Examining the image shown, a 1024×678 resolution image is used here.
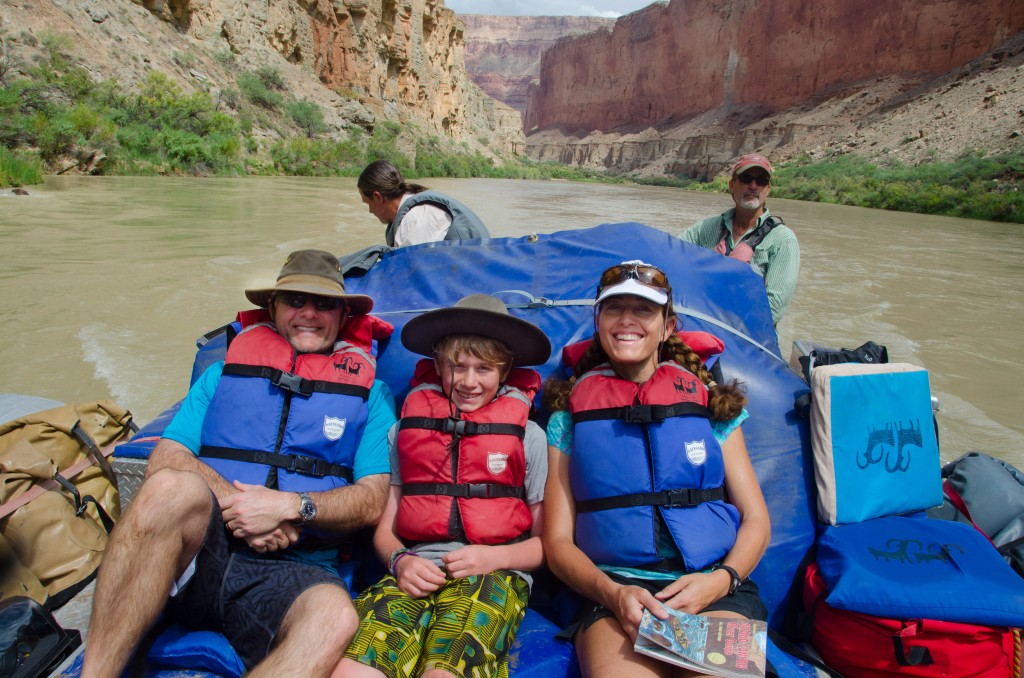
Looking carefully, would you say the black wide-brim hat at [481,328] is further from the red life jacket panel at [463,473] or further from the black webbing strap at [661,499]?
the black webbing strap at [661,499]

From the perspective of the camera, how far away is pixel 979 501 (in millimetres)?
2428

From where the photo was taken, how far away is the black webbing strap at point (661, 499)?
1907mm

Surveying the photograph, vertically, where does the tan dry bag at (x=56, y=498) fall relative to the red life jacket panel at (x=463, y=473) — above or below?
below

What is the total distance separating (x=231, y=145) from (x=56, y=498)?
21.9m

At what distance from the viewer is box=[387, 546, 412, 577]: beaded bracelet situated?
6.44 feet

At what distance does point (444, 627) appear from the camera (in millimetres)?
1771

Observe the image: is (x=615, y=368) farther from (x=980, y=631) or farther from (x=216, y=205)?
(x=216, y=205)

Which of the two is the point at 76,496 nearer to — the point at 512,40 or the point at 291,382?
the point at 291,382

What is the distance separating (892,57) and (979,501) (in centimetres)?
5009

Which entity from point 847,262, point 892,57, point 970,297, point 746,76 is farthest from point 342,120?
point 746,76

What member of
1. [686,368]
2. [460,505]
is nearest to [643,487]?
[686,368]

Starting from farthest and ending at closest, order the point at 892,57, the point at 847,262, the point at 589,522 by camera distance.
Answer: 1. the point at 892,57
2. the point at 847,262
3. the point at 589,522

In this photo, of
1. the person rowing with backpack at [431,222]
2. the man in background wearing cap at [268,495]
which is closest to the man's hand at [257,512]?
the man in background wearing cap at [268,495]

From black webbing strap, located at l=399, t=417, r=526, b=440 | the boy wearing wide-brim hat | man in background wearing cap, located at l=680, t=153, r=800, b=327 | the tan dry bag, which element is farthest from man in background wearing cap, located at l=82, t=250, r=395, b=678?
man in background wearing cap, located at l=680, t=153, r=800, b=327
